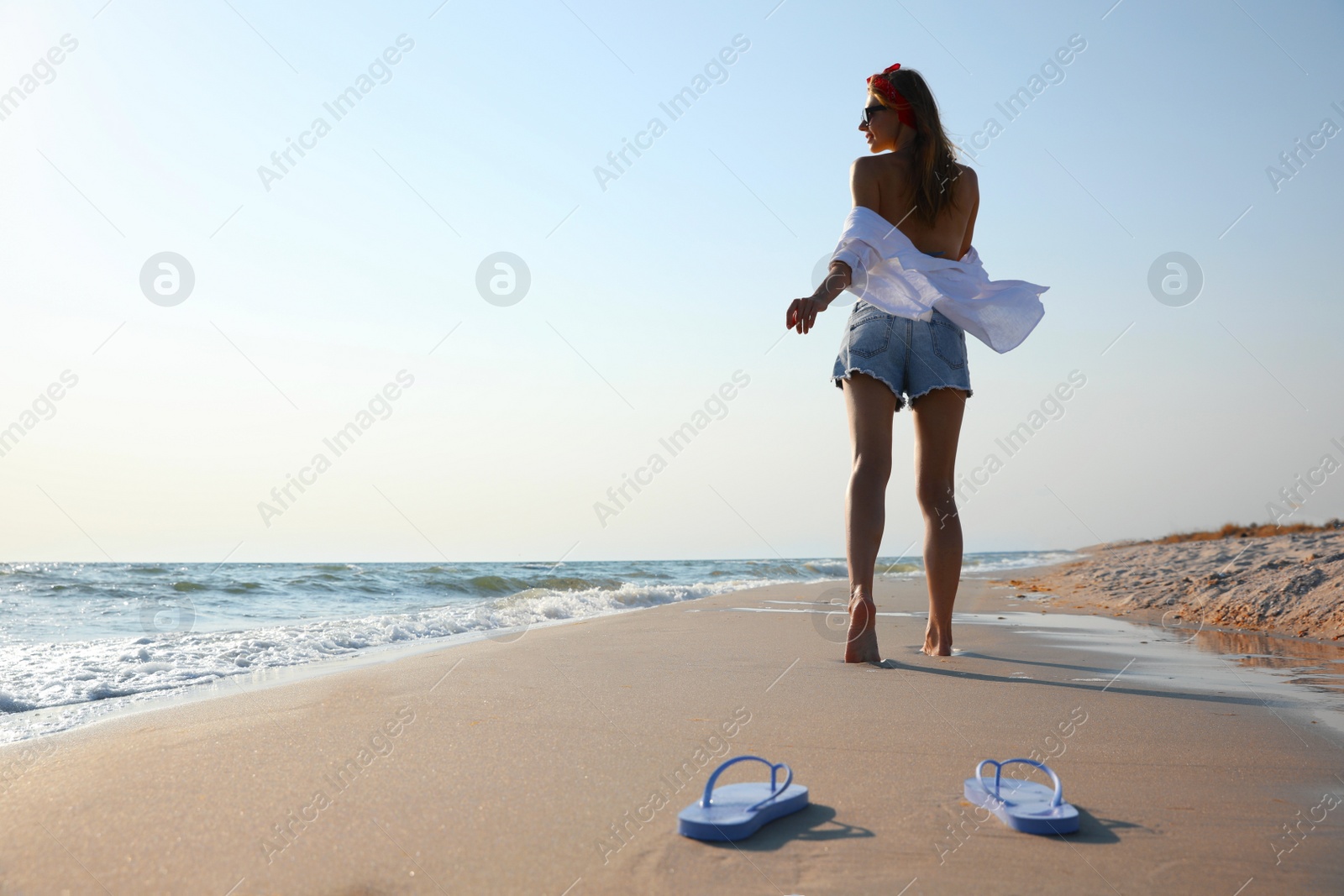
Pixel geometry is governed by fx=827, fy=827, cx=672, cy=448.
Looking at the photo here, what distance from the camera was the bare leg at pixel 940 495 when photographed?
300 centimetres

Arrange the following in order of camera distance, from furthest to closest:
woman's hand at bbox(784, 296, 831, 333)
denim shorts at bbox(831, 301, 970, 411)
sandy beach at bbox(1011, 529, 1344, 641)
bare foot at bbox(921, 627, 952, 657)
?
1. sandy beach at bbox(1011, 529, 1344, 641)
2. bare foot at bbox(921, 627, 952, 657)
3. denim shorts at bbox(831, 301, 970, 411)
4. woman's hand at bbox(784, 296, 831, 333)

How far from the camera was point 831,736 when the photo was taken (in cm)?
181

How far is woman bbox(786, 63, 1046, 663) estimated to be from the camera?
2.87 meters

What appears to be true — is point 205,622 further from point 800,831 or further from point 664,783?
point 800,831

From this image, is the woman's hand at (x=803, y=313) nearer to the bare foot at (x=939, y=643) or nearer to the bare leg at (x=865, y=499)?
the bare leg at (x=865, y=499)

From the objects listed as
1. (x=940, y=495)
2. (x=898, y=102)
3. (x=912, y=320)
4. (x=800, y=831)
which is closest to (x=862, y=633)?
(x=940, y=495)

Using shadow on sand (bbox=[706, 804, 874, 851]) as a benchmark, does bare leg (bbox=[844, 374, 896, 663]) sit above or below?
above

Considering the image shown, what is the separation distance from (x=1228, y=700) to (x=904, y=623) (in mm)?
2301

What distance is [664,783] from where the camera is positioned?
1512 mm

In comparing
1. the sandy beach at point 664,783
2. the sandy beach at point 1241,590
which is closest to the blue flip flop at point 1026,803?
the sandy beach at point 664,783

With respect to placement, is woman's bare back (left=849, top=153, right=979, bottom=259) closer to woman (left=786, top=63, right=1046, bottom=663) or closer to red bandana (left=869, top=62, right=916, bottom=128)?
woman (left=786, top=63, right=1046, bottom=663)

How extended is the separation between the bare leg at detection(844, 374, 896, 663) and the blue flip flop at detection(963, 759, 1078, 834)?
54.6 inches

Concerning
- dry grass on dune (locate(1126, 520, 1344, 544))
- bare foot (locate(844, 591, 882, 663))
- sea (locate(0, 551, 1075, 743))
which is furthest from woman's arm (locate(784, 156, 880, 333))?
dry grass on dune (locate(1126, 520, 1344, 544))

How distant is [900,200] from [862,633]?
5.11 ft
